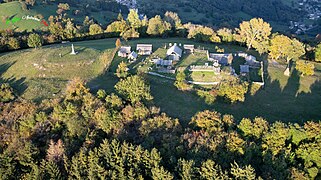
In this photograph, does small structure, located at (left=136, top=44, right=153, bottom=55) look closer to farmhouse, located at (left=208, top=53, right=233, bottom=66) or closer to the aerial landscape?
the aerial landscape

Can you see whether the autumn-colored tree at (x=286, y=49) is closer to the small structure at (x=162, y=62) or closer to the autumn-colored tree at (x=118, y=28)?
the small structure at (x=162, y=62)

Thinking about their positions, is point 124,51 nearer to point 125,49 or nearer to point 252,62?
point 125,49

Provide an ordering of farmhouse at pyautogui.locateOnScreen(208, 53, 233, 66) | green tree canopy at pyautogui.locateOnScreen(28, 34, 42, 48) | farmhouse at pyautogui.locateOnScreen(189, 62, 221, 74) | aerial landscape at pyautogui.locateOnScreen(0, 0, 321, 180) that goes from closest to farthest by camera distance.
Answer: aerial landscape at pyautogui.locateOnScreen(0, 0, 321, 180), farmhouse at pyautogui.locateOnScreen(189, 62, 221, 74), farmhouse at pyautogui.locateOnScreen(208, 53, 233, 66), green tree canopy at pyautogui.locateOnScreen(28, 34, 42, 48)

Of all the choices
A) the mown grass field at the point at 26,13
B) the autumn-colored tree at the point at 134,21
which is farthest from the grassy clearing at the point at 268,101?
the mown grass field at the point at 26,13

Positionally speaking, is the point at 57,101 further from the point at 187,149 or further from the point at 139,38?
the point at 139,38

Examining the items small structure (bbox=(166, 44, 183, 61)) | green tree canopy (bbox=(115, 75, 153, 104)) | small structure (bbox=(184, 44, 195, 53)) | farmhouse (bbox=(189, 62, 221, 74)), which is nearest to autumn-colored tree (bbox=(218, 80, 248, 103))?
farmhouse (bbox=(189, 62, 221, 74))

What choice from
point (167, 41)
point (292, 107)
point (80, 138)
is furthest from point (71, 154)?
point (167, 41)
